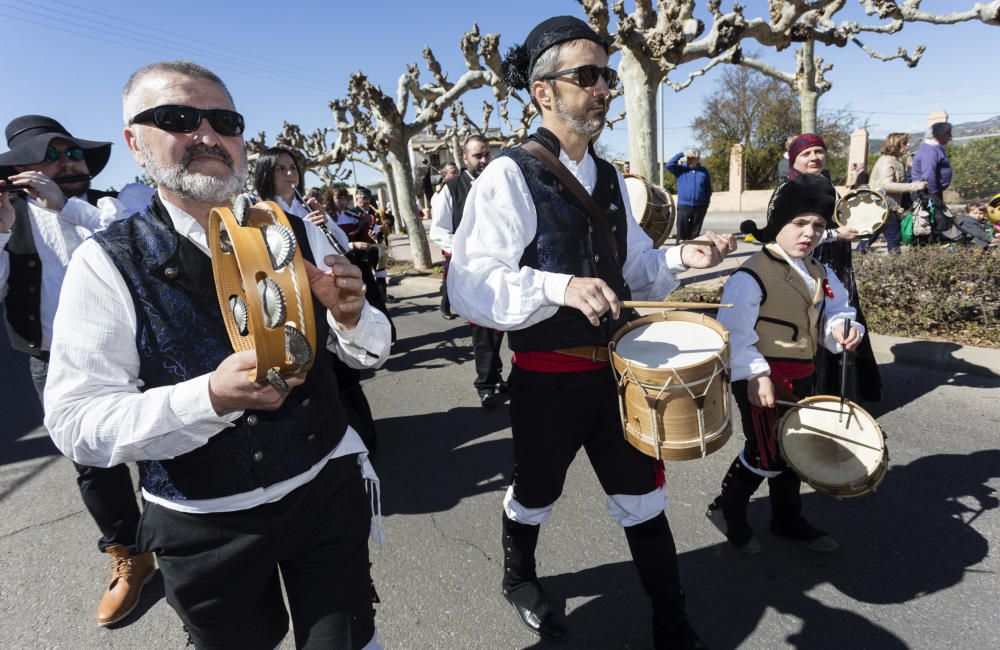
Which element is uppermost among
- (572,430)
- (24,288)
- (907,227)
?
(24,288)

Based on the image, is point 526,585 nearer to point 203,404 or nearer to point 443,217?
point 203,404

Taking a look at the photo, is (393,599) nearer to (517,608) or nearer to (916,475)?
(517,608)

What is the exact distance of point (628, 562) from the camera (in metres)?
2.62

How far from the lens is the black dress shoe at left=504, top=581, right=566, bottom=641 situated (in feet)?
7.24

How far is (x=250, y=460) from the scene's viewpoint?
1356mm

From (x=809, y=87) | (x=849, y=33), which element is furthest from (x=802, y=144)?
(x=809, y=87)

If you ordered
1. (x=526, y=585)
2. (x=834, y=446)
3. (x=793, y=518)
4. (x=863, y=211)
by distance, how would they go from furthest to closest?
(x=863, y=211), (x=793, y=518), (x=526, y=585), (x=834, y=446)

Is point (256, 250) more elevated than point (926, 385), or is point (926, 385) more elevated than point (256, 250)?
point (256, 250)

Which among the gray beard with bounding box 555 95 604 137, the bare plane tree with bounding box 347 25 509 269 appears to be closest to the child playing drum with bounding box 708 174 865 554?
the gray beard with bounding box 555 95 604 137

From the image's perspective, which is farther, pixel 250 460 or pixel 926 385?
pixel 926 385

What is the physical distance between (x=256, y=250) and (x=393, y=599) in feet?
6.84

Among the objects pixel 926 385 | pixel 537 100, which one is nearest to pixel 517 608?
pixel 537 100

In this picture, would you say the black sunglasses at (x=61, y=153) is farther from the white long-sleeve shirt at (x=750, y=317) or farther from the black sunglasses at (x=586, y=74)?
the white long-sleeve shirt at (x=750, y=317)

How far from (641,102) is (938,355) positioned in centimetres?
429
